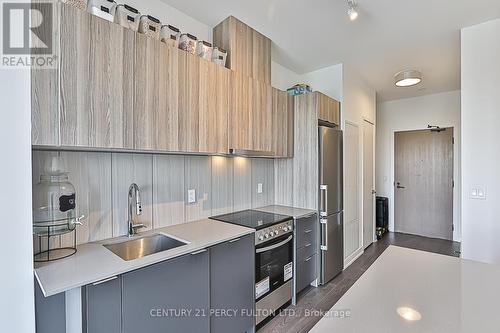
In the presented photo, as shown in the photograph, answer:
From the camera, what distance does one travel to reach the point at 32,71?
115 centimetres

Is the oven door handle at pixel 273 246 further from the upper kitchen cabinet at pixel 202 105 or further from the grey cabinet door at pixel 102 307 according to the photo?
the grey cabinet door at pixel 102 307

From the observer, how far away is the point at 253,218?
7.73ft

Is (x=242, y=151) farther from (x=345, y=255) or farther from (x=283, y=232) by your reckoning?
(x=345, y=255)

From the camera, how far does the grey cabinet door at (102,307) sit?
1.13 metres

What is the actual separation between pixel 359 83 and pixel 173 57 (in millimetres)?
3079

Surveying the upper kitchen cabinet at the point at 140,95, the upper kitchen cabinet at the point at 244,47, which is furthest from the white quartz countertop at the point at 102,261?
the upper kitchen cabinet at the point at 244,47

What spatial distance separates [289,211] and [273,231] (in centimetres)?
59

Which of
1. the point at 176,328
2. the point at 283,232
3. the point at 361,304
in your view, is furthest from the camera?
the point at 283,232

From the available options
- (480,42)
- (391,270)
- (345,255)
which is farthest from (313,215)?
(480,42)

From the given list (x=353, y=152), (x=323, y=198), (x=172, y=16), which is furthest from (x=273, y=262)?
(x=172, y=16)

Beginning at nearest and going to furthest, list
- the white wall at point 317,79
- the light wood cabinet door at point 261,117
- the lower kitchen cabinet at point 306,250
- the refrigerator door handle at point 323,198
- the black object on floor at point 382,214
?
the light wood cabinet door at point 261,117 < the lower kitchen cabinet at point 306,250 < the refrigerator door handle at point 323,198 < the white wall at point 317,79 < the black object on floor at point 382,214

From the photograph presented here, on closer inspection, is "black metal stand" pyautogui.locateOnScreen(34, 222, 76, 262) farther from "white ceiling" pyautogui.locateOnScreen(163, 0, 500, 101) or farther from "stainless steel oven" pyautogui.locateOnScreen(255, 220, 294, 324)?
"white ceiling" pyautogui.locateOnScreen(163, 0, 500, 101)

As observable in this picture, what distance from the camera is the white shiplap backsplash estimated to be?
62.5 inches

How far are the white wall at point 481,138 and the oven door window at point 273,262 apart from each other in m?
1.68
